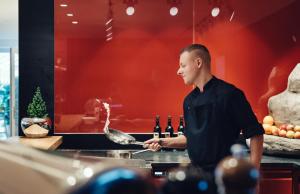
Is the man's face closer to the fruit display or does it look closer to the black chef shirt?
the black chef shirt

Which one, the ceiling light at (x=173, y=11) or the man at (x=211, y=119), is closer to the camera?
the man at (x=211, y=119)

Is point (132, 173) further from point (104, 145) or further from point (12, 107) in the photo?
point (12, 107)

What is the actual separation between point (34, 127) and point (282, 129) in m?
1.94

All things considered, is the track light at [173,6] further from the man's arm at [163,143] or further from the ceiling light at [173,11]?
the man's arm at [163,143]

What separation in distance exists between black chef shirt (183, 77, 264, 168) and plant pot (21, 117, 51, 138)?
1.37 meters

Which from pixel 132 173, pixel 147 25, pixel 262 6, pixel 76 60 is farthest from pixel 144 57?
pixel 132 173

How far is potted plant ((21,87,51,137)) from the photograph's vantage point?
3.24 metres

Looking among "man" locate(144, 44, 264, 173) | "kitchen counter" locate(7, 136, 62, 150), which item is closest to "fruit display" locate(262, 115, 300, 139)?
"man" locate(144, 44, 264, 173)

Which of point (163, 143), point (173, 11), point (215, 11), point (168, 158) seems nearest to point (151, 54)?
point (173, 11)

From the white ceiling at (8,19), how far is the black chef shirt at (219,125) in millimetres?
4882

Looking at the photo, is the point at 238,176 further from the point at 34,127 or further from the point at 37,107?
the point at 37,107

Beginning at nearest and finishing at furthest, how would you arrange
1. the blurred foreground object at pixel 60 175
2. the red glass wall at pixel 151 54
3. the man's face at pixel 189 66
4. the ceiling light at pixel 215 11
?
1. the blurred foreground object at pixel 60 175
2. the man's face at pixel 189 66
3. the red glass wall at pixel 151 54
4. the ceiling light at pixel 215 11

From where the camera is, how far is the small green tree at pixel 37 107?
3.41m

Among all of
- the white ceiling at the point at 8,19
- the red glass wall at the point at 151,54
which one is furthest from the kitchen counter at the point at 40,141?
the white ceiling at the point at 8,19
